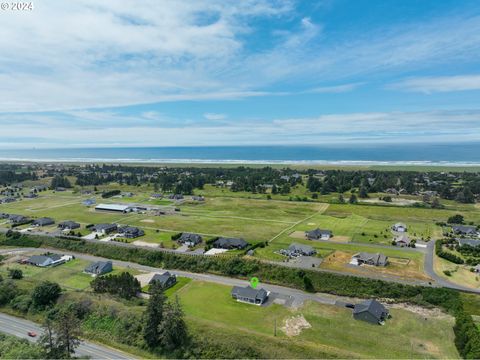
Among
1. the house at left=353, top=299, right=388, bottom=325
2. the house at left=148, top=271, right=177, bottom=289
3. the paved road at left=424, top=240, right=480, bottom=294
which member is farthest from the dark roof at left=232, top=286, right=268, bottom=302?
the paved road at left=424, top=240, right=480, bottom=294

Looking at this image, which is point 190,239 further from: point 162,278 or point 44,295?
point 44,295

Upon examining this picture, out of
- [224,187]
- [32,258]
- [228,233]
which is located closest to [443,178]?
[224,187]

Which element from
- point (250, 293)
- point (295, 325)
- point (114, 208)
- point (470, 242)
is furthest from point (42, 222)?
point (470, 242)

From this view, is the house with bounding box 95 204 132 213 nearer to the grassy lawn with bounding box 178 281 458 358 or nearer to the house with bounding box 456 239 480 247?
the grassy lawn with bounding box 178 281 458 358

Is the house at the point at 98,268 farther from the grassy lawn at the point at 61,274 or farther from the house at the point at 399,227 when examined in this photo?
the house at the point at 399,227

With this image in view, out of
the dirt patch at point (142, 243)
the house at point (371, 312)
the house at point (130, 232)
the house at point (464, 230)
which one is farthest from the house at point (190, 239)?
the house at point (464, 230)

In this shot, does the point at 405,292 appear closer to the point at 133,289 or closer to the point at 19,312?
the point at 133,289
